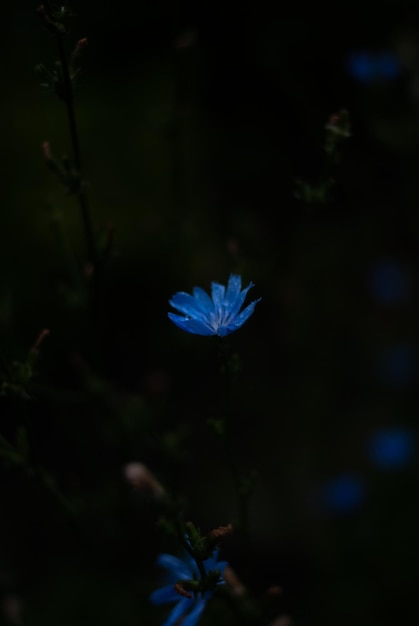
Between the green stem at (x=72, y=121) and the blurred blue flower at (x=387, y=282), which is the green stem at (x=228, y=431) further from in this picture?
the blurred blue flower at (x=387, y=282)

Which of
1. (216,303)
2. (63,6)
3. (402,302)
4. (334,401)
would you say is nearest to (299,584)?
(334,401)

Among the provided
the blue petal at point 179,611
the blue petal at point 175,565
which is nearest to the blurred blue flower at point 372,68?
the blue petal at point 175,565

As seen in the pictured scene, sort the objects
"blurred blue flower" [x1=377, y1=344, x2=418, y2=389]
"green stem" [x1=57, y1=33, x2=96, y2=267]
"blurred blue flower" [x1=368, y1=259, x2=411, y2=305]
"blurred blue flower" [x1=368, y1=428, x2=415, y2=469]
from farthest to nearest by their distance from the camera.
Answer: "blurred blue flower" [x1=368, y1=259, x2=411, y2=305] → "blurred blue flower" [x1=377, y1=344, x2=418, y2=389] → "blurred blue flower" [x1=368, y1=428, x2=415, y2=469] → "green stem" [x1=57, y1=33, x2=96, y2=267]

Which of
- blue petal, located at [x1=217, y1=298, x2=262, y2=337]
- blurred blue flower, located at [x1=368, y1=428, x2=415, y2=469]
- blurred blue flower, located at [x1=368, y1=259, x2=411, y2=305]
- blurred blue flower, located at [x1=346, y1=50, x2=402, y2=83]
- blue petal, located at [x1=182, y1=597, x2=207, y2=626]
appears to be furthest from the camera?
blurred blue flower, located at [x1=368, y1=259, x2=411, y2=305]

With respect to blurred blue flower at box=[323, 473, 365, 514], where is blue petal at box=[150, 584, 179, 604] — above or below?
below

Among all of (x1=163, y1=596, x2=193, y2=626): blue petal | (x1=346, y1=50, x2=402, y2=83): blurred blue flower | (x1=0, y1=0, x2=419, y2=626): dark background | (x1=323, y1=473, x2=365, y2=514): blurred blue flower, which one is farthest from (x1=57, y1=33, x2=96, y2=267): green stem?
(x1=323, y1=473, x2=365, y2=514): blurred blue flower

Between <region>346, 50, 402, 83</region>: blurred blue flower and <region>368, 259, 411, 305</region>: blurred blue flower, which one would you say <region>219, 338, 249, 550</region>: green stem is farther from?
<region>368, 259, 411, 305</region>: blurred blue flower

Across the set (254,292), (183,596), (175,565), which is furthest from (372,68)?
(183,596)
